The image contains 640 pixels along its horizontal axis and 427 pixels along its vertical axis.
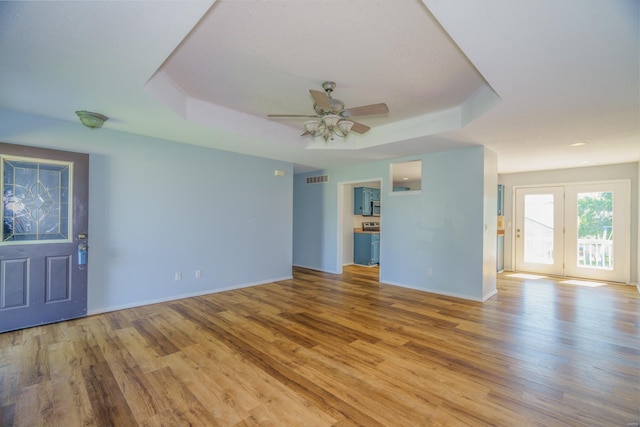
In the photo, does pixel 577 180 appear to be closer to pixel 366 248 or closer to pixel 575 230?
pixel 575 230

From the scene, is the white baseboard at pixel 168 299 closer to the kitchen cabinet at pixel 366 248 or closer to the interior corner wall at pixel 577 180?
the kitchen cabinet at pixel 366 248

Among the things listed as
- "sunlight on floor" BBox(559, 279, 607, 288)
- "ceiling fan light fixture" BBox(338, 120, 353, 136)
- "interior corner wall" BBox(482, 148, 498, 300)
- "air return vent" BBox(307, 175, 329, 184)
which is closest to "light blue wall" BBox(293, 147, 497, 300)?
"interior corner wall" BBox(482, 148, 498, 300)

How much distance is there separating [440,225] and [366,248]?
2.90 m

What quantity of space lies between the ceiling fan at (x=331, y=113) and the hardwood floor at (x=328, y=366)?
7.79ft

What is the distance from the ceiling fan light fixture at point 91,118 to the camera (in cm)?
318

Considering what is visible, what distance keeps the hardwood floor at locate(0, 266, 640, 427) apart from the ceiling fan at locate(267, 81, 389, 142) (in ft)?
7.79

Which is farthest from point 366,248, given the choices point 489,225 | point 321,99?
point 321,99

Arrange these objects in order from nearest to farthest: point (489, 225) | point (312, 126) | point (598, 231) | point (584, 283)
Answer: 1. point (312, 126)
2. point (489, 225)
3. point (584, 283)
4. point (598, 231)

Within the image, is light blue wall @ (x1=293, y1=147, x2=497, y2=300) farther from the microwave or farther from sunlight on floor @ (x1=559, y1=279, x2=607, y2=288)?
sunlight on floor @ (x1=559, y1=279, x2=607, y2=288)

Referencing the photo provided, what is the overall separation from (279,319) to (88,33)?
3317 millimetres

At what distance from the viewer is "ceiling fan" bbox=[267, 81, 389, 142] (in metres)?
2.68

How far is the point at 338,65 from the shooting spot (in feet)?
8.60

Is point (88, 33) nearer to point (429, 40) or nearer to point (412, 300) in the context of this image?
point (429, 40)

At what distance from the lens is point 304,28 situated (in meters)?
2.10
